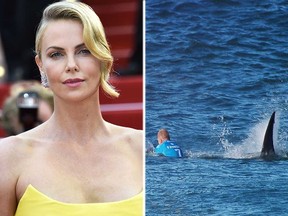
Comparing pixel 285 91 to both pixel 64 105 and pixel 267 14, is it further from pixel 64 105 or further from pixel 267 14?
pixel 64 105

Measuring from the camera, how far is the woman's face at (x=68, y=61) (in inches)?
62.4

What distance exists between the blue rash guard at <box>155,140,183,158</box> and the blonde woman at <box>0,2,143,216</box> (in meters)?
0.08

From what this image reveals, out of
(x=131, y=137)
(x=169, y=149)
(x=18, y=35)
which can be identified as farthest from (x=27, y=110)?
(x=18, y=35)

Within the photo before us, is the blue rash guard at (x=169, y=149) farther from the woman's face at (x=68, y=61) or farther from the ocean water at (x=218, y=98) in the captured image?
the woman's face at (x=68, y=61)

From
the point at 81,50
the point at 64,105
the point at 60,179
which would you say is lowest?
the point at 60,179

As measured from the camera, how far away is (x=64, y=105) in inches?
63.8

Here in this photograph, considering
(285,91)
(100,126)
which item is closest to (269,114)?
(285,91)

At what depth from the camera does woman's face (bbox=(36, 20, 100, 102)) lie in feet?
5.20

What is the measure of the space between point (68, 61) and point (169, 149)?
0.80 ft

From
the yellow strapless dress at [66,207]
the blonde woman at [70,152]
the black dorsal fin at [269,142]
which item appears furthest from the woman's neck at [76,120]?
the black dorsal fin at [269,142]

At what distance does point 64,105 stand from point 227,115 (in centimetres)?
30

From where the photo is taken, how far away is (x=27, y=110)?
7.80ft

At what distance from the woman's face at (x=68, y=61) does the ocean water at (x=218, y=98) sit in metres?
0.12

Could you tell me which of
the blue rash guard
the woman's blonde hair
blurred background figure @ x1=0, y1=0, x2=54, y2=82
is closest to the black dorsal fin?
the blue rash guard
